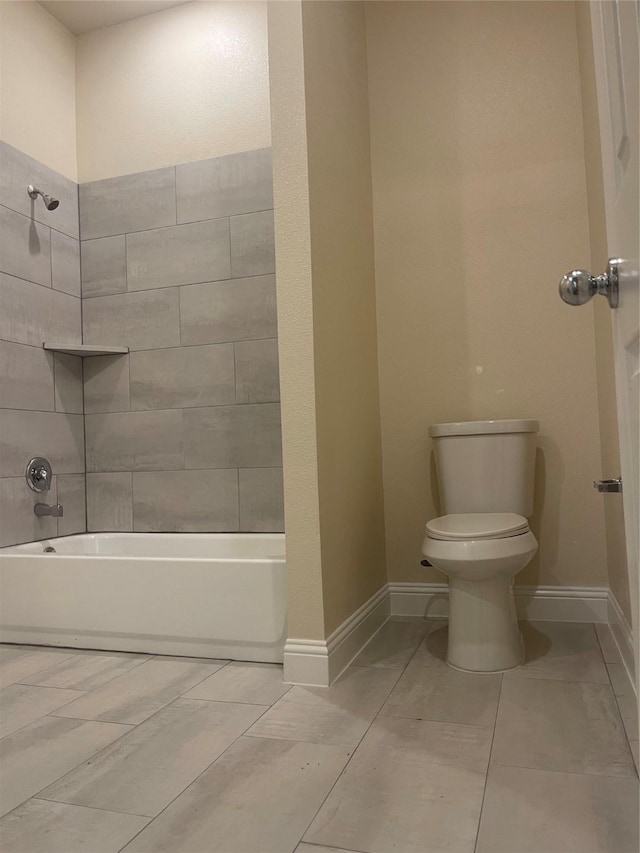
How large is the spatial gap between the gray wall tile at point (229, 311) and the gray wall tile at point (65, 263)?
60cm

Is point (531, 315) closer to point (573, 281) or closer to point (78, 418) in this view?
point (573, 281)

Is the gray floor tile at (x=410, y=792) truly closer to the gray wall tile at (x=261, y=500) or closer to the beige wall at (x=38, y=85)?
the gray wall tile at (x=261, y=500)

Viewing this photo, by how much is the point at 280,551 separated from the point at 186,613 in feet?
2.38

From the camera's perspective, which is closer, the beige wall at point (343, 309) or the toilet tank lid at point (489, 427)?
the beige wall at point (343, 309)

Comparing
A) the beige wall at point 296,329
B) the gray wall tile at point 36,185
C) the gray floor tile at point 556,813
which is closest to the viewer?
the gray floor tile at point 556,813

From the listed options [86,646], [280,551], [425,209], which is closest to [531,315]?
[425,209]

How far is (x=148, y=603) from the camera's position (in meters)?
2.37

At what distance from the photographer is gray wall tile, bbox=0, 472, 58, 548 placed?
285 cm

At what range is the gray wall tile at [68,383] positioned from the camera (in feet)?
10.6

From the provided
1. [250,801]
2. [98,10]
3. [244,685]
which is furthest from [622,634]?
[98,10]

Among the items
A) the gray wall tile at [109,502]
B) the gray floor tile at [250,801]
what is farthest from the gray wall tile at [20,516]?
the gray floor tile at [250,801]

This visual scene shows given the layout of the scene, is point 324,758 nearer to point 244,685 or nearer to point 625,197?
point 244,685

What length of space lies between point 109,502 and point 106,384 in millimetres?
590

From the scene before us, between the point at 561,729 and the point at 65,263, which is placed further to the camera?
the point at 65,263
